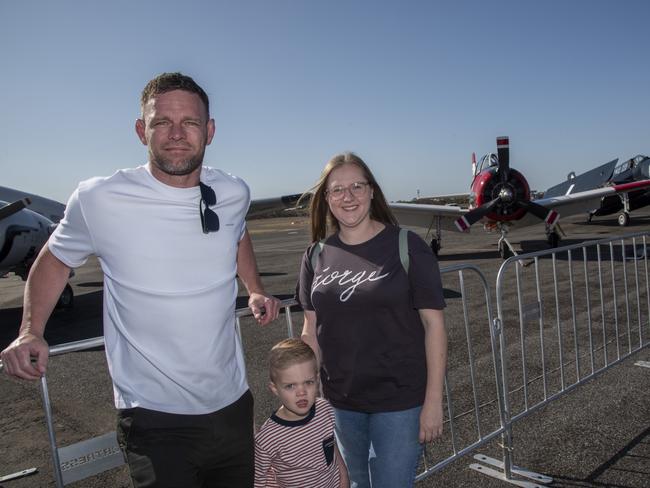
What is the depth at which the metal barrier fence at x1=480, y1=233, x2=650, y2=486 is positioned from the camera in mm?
3854

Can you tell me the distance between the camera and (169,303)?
70.4 inches

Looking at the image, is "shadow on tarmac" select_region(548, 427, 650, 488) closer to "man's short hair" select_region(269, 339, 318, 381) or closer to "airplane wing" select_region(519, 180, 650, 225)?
"man's short hair" select_region(269, 339, 318, 381)

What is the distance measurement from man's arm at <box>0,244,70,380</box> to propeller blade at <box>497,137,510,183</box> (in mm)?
14399

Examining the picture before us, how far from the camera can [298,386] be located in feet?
6.98

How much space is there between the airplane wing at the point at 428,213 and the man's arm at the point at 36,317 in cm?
1600

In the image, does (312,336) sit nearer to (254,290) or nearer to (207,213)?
(254,290)

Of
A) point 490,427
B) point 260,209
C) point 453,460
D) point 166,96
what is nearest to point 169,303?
point 166,96

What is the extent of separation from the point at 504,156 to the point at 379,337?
13782 millimetres

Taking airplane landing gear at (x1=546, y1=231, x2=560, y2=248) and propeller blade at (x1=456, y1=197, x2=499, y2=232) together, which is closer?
propeller blade at (x1=456, y1=197, x2=499, y2=232)

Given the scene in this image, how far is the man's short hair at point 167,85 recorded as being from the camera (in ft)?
Result: 6.32

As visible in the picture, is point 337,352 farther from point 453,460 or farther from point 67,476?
point 453,460

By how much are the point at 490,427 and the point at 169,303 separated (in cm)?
332

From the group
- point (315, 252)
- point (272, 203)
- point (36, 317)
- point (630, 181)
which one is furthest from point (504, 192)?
point (630, 181)

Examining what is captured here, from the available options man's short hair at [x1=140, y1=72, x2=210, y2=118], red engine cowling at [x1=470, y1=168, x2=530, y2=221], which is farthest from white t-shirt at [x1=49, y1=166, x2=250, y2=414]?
red engine cowling at [x1=470, y1=168, x2=530, y2=221]
